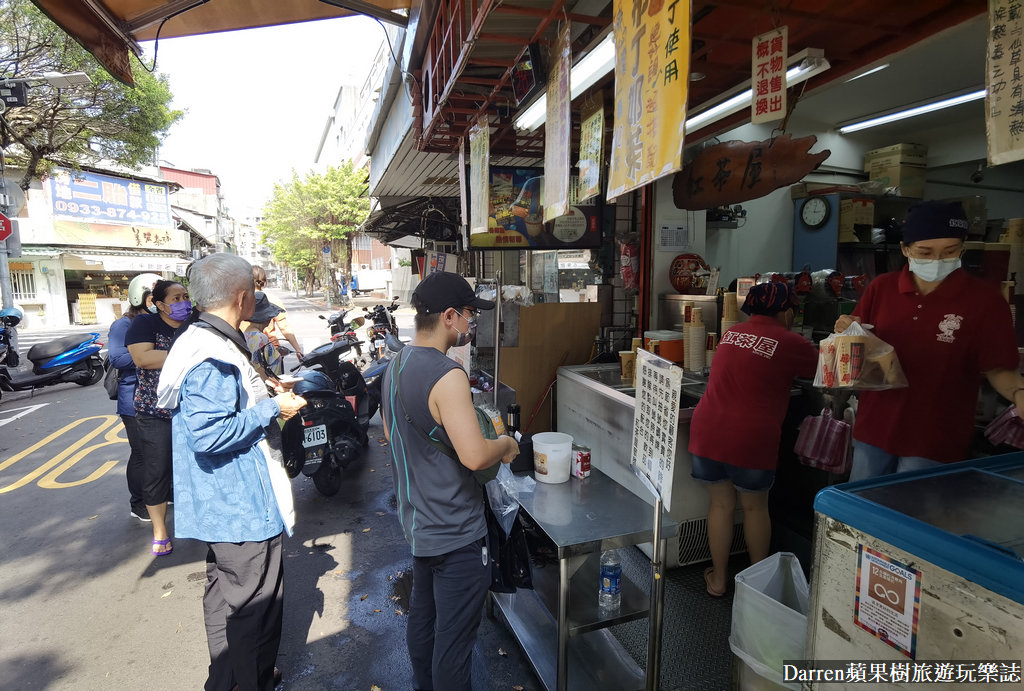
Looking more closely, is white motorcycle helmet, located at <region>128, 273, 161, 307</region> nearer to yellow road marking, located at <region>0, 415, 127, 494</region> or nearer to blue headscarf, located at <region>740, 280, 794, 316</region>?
yellow road marking, located at <region>0, 415, 127, 494</region>

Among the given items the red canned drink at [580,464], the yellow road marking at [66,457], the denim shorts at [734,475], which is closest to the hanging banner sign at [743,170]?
the denim shorts at [734,475]

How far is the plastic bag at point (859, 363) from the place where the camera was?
7.59 feet

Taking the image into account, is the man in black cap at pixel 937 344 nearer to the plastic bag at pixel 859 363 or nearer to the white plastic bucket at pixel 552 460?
the plastic bag at pixel 859 363

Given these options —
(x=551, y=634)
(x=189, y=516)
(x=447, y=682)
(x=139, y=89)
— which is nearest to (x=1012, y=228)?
(x=551, y=634)

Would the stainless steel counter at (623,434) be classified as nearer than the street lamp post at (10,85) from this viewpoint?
Yes

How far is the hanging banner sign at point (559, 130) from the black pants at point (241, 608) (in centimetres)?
215

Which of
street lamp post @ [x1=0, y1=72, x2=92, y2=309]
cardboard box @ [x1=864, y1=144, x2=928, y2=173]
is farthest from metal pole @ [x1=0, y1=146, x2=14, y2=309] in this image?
cardboard box @ [x1=864, y1=144, x2=928, y2=173]

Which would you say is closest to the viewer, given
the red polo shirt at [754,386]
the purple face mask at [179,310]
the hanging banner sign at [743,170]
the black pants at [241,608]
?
the black pants at [241,608]

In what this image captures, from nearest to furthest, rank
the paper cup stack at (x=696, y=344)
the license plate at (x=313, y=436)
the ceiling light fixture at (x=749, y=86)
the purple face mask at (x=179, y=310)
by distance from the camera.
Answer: the ceiling light fixture at (x=749, y=86) → the purple face mask at (x=179, y=310) → the paper cup stack at (x=696, y=344) → the license plate at (x=313, y=436)

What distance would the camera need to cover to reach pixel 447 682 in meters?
2.09

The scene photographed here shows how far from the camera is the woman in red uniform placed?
113 inches

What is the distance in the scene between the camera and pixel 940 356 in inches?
91.4

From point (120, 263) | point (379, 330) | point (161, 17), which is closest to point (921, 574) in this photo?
point (161, 17)

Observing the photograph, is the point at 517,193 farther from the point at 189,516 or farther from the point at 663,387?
the point at 189,516
